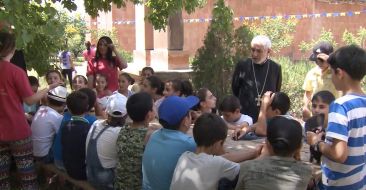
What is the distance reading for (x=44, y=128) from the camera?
4.28 metres

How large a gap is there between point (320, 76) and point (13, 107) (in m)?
3.20

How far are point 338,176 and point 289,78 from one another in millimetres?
6424

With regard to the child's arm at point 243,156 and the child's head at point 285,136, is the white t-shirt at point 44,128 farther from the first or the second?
the child's head at point 285,136

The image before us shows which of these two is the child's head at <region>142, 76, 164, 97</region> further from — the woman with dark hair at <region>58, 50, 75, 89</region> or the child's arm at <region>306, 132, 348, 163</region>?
the woman with dark hair at <region>58, 50, 75, 89</region>

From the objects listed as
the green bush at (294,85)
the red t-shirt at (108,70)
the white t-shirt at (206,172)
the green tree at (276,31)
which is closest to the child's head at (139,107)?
the white t-shirt at (206,172)

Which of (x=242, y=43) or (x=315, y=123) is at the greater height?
(x=242, y=43)

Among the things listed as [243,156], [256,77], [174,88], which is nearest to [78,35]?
[174,88]

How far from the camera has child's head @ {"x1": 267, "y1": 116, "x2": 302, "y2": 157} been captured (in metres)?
2.42

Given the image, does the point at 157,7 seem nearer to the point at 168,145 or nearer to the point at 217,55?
the point at 217,55

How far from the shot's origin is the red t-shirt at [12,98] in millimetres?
3783

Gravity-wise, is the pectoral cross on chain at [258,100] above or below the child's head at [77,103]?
below

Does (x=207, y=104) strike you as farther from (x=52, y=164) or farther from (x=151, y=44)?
(x=151, y=44)

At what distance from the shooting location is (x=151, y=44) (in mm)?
12055

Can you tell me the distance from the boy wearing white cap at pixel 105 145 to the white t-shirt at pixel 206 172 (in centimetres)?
107
